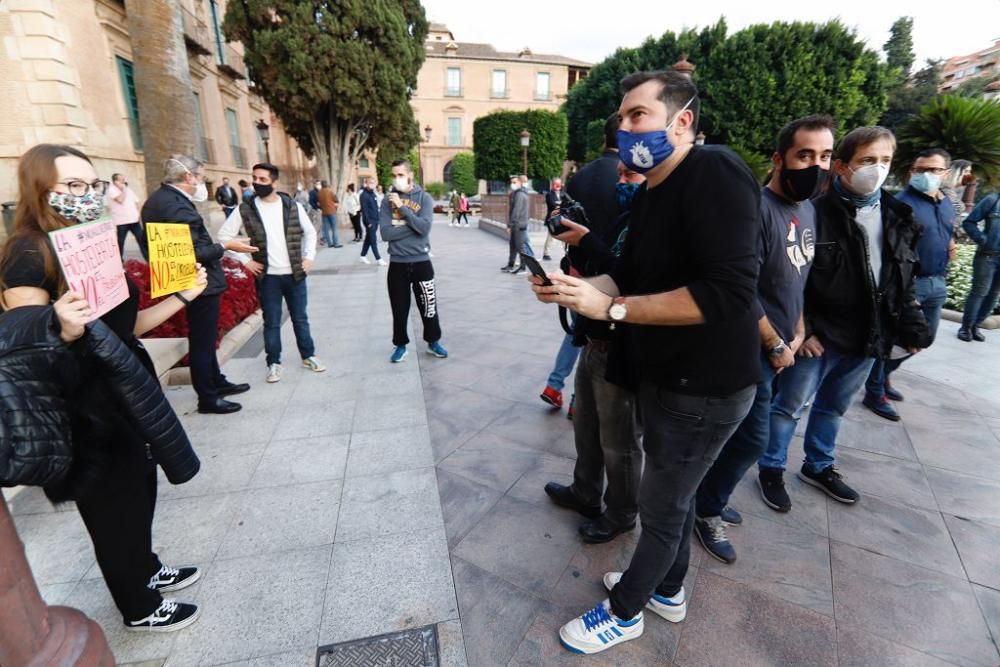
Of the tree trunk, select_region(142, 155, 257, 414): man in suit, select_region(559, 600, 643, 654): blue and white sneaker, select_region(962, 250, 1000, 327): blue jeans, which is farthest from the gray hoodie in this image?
select_region(962, 250, 1000, 327): blue jeans

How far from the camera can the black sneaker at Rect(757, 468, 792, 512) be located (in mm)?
2764

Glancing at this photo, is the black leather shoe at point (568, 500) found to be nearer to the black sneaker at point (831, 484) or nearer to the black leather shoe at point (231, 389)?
the black sneaker at point (831, 484)

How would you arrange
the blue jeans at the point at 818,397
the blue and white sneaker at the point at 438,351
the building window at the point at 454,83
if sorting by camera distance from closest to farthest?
1. the blue jeans at the point at 818,397
2. the blue and white sneaker at the point at 438,351
3. the building window at the point at 454,83

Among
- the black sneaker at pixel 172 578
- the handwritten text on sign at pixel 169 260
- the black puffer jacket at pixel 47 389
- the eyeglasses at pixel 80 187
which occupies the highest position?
the eyeglasses at pixel 80 187

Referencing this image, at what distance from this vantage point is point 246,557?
94.2 inches

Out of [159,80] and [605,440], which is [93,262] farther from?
[159,80]

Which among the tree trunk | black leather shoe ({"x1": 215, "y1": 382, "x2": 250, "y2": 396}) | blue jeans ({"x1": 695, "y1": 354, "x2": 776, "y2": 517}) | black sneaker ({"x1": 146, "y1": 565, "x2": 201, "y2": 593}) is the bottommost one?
black sneaker ({"x1": 146, "y1": 565, "x2": 201, "y2": 593})

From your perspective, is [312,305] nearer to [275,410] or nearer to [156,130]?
[156,130]

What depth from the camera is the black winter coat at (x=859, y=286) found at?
8.42ft

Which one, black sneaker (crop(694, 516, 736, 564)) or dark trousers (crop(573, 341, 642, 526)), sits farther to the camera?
black sneaker (crop(694, 516, 736, 564))

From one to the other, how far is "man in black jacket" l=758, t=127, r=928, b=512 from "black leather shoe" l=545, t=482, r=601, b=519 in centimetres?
110

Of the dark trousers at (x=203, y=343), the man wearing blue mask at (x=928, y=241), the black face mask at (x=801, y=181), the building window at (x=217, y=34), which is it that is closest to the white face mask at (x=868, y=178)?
the black face mask at (x=801, y=181)

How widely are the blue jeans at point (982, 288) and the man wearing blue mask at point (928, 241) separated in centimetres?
216

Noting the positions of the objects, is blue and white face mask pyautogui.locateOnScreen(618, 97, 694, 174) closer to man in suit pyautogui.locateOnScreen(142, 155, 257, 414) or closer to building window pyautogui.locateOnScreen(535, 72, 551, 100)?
man in suit pyautogui.locateOnScreen(142, 155, 257, 414)
